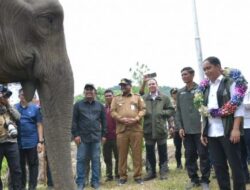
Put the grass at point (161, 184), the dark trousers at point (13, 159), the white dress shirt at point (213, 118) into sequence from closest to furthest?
the white dress shirt at point (213, 118) < the dark trousers at point (13, 159) < the grass at point (161, 184)

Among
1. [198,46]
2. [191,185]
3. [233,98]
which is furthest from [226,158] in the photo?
[198,46]

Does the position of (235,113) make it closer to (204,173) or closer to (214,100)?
(214,100)

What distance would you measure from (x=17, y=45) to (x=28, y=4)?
0.22 metres

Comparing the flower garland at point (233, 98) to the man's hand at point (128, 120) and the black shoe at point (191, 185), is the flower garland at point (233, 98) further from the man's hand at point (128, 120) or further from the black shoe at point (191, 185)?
the man's hand at point (128, 120)

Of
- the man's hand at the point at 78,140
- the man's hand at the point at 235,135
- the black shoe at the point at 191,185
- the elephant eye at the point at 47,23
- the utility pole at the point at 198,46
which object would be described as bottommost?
the black shoe at the point at 191,185

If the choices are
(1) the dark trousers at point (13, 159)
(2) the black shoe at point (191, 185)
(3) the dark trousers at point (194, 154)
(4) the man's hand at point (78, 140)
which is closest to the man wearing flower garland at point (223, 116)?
(3) the dark trousers at point (194, 154)

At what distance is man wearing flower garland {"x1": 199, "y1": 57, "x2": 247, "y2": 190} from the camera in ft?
20.6

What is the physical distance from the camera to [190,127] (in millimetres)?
8781

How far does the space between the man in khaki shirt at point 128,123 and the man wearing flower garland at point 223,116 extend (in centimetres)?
332

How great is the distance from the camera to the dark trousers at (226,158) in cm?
634

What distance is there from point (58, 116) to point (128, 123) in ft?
24.1

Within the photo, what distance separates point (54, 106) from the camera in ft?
8.96

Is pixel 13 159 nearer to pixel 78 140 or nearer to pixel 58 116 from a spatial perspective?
pixel 78 140

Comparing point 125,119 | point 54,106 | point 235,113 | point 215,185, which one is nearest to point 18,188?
point 125,119
